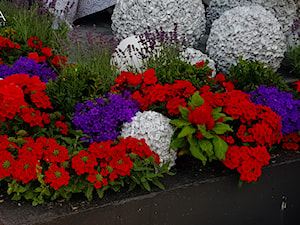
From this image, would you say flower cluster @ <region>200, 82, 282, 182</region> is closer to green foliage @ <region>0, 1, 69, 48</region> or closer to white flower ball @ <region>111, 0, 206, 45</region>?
white flower ball @ <region>111, 0, 206, 45</region>

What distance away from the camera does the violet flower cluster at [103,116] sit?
253 centimetres

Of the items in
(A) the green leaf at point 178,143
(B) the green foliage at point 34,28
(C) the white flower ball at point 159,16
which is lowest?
(A) the green leaf at point 178,143

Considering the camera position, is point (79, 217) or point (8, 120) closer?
point (79, 217)

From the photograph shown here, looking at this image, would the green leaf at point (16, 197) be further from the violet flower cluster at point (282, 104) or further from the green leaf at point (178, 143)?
the violet flower cluster at point (282, 104)

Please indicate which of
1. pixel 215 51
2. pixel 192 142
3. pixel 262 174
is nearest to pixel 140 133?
pixel 192 142

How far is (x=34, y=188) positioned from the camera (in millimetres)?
2244

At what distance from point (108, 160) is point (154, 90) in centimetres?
61

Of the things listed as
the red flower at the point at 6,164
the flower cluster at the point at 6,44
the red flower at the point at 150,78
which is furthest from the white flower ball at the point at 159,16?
the red flower at the point at 6,164

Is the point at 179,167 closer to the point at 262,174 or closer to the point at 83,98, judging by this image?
the point at 262,174

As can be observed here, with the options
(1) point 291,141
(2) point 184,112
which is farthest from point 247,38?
(2) point 184,112

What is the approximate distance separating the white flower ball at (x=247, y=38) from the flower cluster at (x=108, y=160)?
1.42m

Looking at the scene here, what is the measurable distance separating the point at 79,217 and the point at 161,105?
91 centimetres

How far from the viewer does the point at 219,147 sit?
7.79 feet

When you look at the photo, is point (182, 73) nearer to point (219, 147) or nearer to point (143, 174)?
point (219, 147)
